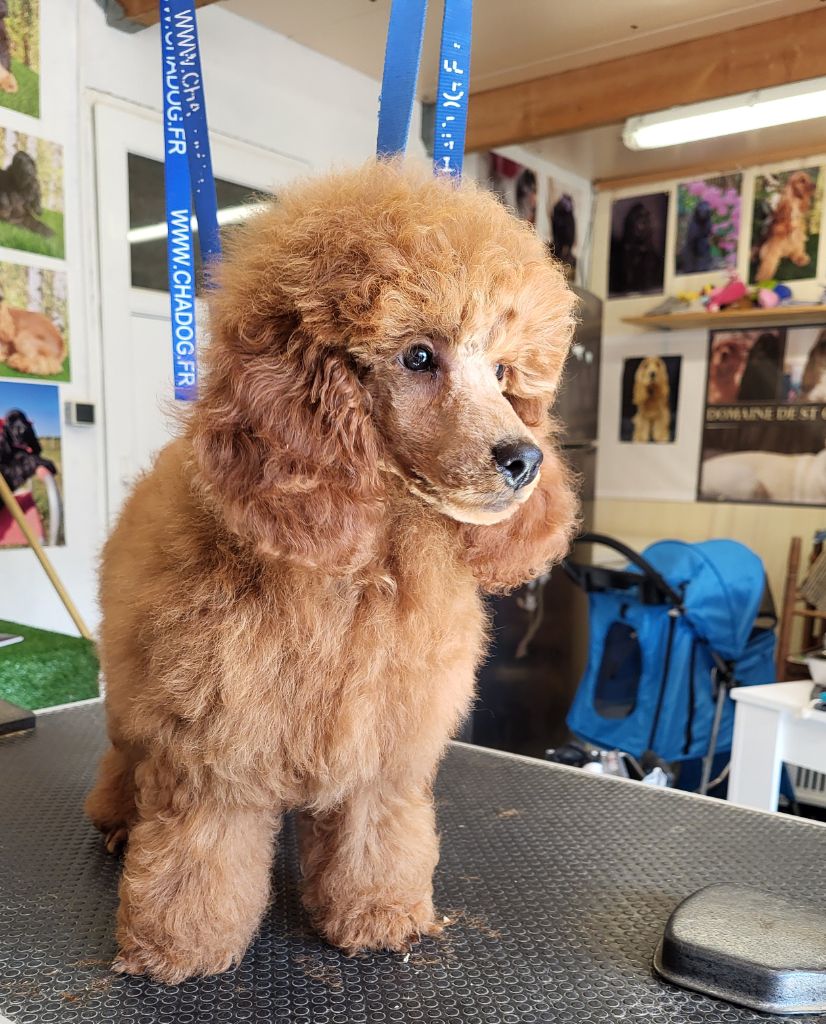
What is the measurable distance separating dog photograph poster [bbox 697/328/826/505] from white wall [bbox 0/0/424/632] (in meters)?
2.09

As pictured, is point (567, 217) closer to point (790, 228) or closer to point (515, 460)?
point (790, 228)

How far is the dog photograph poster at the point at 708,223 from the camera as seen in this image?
3725 millimetres

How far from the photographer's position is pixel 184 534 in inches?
25.9

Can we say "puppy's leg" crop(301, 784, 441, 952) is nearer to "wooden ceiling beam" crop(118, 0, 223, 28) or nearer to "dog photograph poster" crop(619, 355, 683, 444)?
"wooden ceiling beam" crop(118, 0, 223, 28)

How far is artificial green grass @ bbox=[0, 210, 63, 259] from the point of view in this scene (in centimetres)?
197

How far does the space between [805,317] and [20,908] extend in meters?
3.58

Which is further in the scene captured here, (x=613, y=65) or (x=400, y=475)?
(x=613, y=65)

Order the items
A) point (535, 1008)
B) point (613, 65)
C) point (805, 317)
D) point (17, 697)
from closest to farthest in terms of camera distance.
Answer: point (535, 1008)
point (17, 697)
point (613, 65)
point (805, 317)

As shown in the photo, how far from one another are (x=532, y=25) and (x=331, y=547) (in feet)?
8.50

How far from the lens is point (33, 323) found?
204 cm

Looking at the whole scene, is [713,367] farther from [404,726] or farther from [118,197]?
[404,726]

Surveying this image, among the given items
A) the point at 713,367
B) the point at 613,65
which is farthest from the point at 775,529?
the point at 613,65

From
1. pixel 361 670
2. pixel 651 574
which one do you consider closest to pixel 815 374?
pixel 651 574

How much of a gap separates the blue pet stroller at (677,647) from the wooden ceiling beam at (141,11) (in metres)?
1.79
